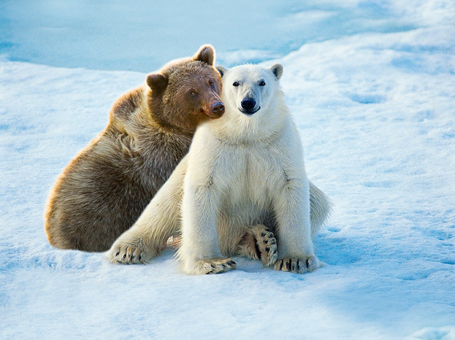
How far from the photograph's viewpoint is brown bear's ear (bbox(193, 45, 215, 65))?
518cm

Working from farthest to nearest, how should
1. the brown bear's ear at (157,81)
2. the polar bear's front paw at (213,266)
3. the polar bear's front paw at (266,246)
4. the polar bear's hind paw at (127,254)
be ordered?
the brown bear's ear at (157,81) → the polar bear's hind paw at (127,254) → the polar bear's front paw at (266,246) → the polar bear's front paw at (213,266)

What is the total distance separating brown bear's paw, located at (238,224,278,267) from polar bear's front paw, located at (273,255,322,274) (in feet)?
0.26

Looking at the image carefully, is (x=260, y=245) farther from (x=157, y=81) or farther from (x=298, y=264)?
(x=157, y=81)

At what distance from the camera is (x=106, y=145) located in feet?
17.2

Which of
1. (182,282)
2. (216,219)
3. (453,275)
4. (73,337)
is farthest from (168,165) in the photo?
(453,275)

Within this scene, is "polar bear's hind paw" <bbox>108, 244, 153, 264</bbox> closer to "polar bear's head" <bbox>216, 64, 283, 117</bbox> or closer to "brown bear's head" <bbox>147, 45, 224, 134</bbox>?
"brown bear's head" <bbox>147, 45, 224, 134</bbox>

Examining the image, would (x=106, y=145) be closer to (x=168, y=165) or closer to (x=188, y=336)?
(x=168, y=165)

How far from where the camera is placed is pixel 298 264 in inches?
173

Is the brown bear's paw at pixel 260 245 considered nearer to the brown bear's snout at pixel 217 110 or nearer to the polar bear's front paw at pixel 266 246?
the polar bear's front paw at pixel 266 246

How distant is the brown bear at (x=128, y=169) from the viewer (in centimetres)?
508

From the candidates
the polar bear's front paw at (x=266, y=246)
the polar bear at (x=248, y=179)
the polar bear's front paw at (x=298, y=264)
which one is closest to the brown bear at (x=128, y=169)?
the polar bear at (x=248, y=179)

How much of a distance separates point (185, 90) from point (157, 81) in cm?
25

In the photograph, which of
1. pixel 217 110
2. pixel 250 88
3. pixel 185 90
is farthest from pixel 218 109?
pixel 185 90

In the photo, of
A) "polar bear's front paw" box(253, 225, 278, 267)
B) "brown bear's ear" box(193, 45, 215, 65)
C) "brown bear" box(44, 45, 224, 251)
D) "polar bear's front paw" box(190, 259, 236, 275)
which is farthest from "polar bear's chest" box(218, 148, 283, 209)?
"brown bear's ear" box(193, 45, 215, 65)
